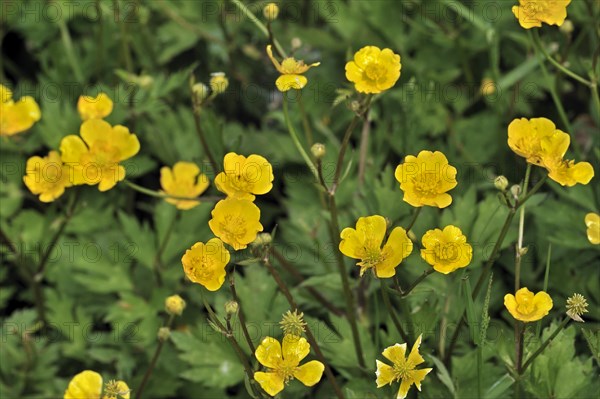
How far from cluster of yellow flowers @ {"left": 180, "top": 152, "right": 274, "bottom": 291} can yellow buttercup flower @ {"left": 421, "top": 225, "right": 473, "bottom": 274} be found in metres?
0.33

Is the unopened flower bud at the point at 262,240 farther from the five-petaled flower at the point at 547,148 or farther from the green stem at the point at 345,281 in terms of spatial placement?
the five-petaled flower at the point at 547,148

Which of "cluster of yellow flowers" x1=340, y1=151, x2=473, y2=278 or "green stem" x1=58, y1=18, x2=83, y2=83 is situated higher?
"cluster of yellow flowers" x1=340, y1=151, x2=473, y2=278

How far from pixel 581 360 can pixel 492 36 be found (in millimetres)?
1024

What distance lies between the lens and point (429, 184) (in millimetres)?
1604

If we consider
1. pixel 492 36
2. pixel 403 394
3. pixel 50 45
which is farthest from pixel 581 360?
pixel 50 45

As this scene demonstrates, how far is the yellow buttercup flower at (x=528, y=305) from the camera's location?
5.05ft

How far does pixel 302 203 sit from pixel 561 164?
1.04 metres

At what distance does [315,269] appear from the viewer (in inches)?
92.1

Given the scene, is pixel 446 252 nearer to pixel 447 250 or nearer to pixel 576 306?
pixel 447 250

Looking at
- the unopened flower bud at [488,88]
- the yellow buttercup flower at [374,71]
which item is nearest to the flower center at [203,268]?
the yellow buttercup flower at [374,71]

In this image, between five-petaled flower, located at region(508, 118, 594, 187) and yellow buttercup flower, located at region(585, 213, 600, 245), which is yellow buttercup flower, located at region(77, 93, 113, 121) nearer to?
five-petaled flower, located at region(508, 118, 594, 187)

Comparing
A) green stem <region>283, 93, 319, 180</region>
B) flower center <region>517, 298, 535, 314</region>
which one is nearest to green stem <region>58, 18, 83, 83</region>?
green stem <region>283, 93, 319, 180</region>

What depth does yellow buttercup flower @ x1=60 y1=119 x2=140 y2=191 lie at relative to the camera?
6.28 ft

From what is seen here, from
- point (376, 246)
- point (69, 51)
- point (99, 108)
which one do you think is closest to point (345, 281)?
point (376, 246)
